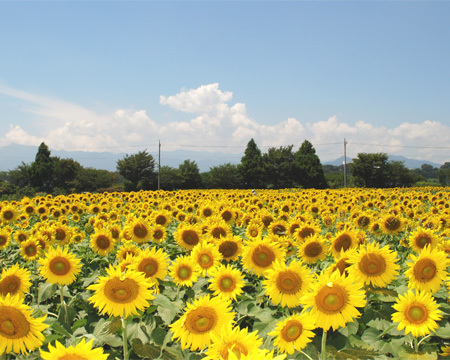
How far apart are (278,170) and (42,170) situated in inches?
1764

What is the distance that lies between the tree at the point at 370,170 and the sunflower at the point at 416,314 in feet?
226

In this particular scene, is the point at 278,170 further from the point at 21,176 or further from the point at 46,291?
the point at 46,291

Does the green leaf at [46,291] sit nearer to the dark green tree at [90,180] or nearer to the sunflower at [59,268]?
the sunflower at [59,268]

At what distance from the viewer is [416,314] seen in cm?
254

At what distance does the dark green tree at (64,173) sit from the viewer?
69812 millimetres

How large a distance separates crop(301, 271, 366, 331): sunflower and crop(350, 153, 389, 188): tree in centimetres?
6926

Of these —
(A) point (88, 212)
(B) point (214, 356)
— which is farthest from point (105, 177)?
(B) point (214, 356)

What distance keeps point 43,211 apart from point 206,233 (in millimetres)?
7069

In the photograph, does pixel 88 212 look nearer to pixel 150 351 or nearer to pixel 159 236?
pixel 159 236

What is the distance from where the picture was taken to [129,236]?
533 centimetres

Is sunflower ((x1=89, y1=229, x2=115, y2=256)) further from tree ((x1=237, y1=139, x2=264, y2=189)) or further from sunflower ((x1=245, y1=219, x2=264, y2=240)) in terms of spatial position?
tree ((x1=237, y1=139, x2=264, y2=189))

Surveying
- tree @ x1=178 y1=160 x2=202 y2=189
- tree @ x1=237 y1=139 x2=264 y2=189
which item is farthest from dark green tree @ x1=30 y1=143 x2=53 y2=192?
tree @ x1=237 y1=139 x2=264 y2=189

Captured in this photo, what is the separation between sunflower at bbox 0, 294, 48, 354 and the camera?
83.0 inches

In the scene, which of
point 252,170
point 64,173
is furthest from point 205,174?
point 64,173
